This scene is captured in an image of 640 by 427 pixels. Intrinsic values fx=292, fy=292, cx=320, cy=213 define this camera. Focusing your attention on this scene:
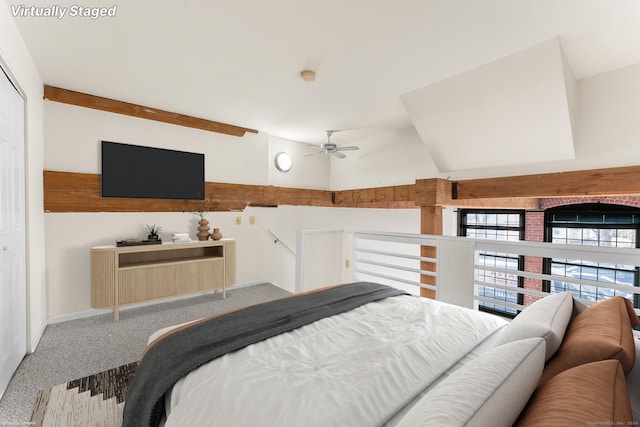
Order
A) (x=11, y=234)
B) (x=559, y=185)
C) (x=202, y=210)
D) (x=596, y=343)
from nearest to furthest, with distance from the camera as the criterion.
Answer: (x=596, y=343)
(x=11, y=234)
(x=559, y=185)
(x=202, y=210)

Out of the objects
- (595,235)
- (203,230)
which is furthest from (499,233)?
(203,230)

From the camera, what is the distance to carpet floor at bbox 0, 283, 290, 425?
1.92 metres

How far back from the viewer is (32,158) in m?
2.59

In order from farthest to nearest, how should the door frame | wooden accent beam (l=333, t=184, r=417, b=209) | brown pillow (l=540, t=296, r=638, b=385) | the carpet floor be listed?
1. wooden accent beam (l=333, t=184, r=417, b=209)
2. the door frame
3. the carpet floor
4. brown pillow (l=540, t=296, r=638, b=385)

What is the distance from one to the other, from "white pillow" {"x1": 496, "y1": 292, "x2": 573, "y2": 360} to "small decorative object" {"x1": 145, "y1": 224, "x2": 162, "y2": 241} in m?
3.72

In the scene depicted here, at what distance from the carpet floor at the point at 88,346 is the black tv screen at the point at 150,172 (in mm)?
1441

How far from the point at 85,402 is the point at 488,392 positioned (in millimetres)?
2336

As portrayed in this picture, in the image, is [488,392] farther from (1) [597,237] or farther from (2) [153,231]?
(1) [597,237]

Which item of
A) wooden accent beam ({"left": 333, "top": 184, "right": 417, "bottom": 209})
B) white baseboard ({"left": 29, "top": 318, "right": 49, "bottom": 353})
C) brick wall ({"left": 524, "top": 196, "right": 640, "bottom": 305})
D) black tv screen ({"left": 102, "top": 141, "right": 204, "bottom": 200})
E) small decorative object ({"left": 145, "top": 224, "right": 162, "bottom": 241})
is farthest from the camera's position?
brick wall ({"left": 524, "top": 196, "right": 640, "bottom": 305})

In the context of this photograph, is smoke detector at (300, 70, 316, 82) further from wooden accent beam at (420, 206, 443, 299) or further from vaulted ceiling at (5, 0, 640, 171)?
wooden accent beam at (420, 206, 443, 299)

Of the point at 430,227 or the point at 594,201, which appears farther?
the point at 594,201

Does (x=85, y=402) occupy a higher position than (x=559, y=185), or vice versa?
(x=559, y=185)

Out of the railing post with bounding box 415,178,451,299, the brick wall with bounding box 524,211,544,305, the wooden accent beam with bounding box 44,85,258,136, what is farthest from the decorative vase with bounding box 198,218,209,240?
the brick wall with bounding box 524,211,544,305

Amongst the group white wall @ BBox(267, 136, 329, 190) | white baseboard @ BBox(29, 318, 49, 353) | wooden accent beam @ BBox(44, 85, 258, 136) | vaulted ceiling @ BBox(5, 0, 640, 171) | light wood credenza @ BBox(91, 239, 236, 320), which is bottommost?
white baseboard @ BBox(29, 318, 49, 353)
